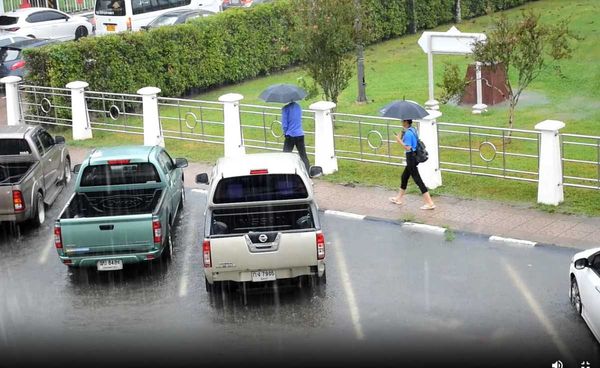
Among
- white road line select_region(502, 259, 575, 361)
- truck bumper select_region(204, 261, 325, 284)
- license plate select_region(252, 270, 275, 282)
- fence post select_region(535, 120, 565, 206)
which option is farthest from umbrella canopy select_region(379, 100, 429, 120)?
license plate select_region(252, 270, 275, 282)

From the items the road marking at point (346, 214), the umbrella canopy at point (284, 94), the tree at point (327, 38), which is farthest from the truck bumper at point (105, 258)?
the tree at point (327, 38)

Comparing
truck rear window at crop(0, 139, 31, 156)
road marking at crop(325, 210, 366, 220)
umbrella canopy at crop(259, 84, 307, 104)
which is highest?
umbrella canopy at crop(259, 84, 307, 104)

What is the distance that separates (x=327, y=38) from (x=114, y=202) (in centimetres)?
930

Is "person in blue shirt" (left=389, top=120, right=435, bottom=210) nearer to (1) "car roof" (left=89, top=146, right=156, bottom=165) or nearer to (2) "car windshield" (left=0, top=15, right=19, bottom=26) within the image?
(1) "car roof" (left=89, top=146, right=156, bottom=165)

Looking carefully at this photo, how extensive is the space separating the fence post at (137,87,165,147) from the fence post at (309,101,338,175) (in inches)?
179

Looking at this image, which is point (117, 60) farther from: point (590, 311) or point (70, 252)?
point (590, 311)

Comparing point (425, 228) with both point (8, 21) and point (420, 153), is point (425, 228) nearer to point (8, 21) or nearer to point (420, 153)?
point (420, 153)

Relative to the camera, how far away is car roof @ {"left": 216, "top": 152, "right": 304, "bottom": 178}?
15.4 metres

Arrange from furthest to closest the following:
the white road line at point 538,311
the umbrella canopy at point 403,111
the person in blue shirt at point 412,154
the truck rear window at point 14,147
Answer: the truck rear window at point 14,147 → the umbrella canopy at point 403,111 → the person in blue shirt at point 412,154 → the white road line at point 538,311

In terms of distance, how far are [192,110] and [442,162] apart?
32.4ft

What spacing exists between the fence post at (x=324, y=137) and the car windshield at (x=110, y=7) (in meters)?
17.7

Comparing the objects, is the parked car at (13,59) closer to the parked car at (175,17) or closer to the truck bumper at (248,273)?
the parked car at (175,17)

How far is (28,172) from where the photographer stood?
60.0 feet

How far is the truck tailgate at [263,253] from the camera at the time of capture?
14227 mm
